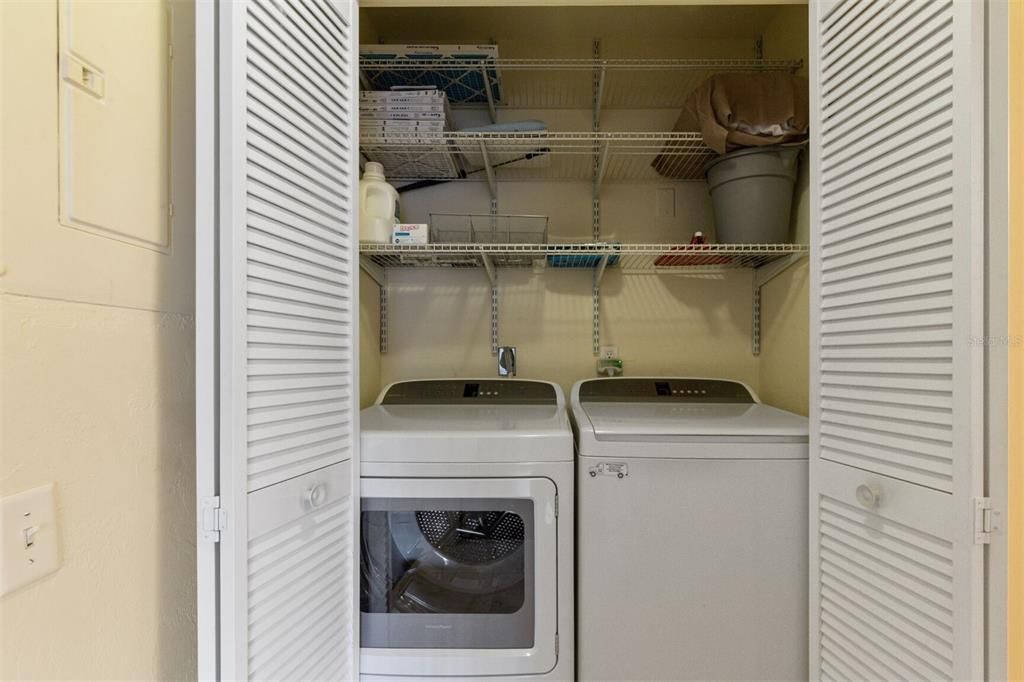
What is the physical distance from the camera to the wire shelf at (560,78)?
1795 mm

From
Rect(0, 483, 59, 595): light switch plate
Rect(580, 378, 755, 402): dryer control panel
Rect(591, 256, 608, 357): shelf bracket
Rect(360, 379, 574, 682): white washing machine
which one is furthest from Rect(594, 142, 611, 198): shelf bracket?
Rect(0, 483, 59, 595): light switch plate

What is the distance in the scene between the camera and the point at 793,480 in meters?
1.33

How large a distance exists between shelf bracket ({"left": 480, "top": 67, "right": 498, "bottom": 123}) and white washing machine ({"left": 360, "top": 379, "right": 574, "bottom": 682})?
127 cm

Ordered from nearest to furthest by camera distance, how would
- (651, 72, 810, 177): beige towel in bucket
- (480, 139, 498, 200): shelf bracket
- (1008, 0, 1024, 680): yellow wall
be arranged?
1. (1008, 0, 1024, 680): yellow wall
2. (651, 72, 810, 177): beige towel in bucket
3. (480, 139, 498, 200): shelf bracket

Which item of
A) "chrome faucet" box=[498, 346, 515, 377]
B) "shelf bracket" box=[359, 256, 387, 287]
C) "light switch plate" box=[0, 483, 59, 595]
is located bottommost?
"light switch plate" box=[0, 483, 59, 595]

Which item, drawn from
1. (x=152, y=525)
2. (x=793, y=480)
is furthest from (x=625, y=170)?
(x=152, y=525)

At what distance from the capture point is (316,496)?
44.4 inches

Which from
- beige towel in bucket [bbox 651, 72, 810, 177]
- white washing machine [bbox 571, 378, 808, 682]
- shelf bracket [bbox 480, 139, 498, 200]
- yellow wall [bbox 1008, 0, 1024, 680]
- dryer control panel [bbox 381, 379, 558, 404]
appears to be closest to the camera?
yellow wall [bbox 1008, 0, 1024, 680]

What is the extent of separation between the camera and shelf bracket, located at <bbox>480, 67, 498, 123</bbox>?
182cm

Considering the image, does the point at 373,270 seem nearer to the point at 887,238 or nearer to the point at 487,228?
the point at 487,228

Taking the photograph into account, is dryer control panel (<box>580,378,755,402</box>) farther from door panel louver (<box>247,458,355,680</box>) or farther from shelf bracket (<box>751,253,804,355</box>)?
door panel louver (<box>247,458,355,680</box>)

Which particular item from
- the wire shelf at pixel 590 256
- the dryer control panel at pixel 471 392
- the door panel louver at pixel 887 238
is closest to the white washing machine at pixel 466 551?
the dryer control panel at pixel 471 392

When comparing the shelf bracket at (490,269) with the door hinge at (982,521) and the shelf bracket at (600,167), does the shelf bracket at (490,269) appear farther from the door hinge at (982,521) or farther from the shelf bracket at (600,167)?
the door hinge at (982,521)

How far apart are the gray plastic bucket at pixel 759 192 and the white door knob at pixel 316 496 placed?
5.15 feet
